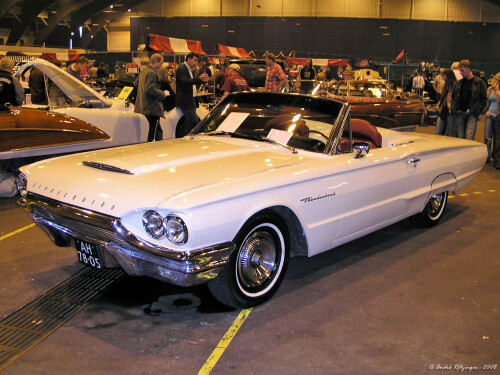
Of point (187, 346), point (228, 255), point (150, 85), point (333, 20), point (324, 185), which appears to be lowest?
point (187, 346)

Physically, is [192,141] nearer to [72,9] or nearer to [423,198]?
[423,198]

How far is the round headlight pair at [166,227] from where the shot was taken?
3.15 m

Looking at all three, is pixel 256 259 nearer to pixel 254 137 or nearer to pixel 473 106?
pixel 254 137

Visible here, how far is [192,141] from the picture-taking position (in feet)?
15.8

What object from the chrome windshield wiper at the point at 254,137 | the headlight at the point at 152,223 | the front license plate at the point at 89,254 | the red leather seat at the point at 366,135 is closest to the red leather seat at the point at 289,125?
the chrome windshield wiper at the point at 254,137

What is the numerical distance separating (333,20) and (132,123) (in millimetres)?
28467

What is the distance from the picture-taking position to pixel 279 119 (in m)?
4.73

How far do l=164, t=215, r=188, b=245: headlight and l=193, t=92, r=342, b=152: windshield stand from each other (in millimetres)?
1623

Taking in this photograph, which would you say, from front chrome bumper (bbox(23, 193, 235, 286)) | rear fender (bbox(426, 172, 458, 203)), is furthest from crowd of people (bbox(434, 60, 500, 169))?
front chrome bumper (bbox(23, 193, 235, 286))

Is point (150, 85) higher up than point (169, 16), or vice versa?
point (169, 16)

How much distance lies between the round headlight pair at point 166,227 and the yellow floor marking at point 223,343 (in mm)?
694

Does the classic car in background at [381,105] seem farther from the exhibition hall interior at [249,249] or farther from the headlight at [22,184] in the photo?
the headlight at [22,184]

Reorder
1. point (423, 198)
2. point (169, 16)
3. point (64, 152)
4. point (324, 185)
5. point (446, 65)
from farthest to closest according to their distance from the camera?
1. point (169, 16)
2. point (446, 65)
3. point (64, 152)
4. point (423, 198)
5. point (324, 185)

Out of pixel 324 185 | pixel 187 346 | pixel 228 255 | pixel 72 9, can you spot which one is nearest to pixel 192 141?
pixel 324 185
